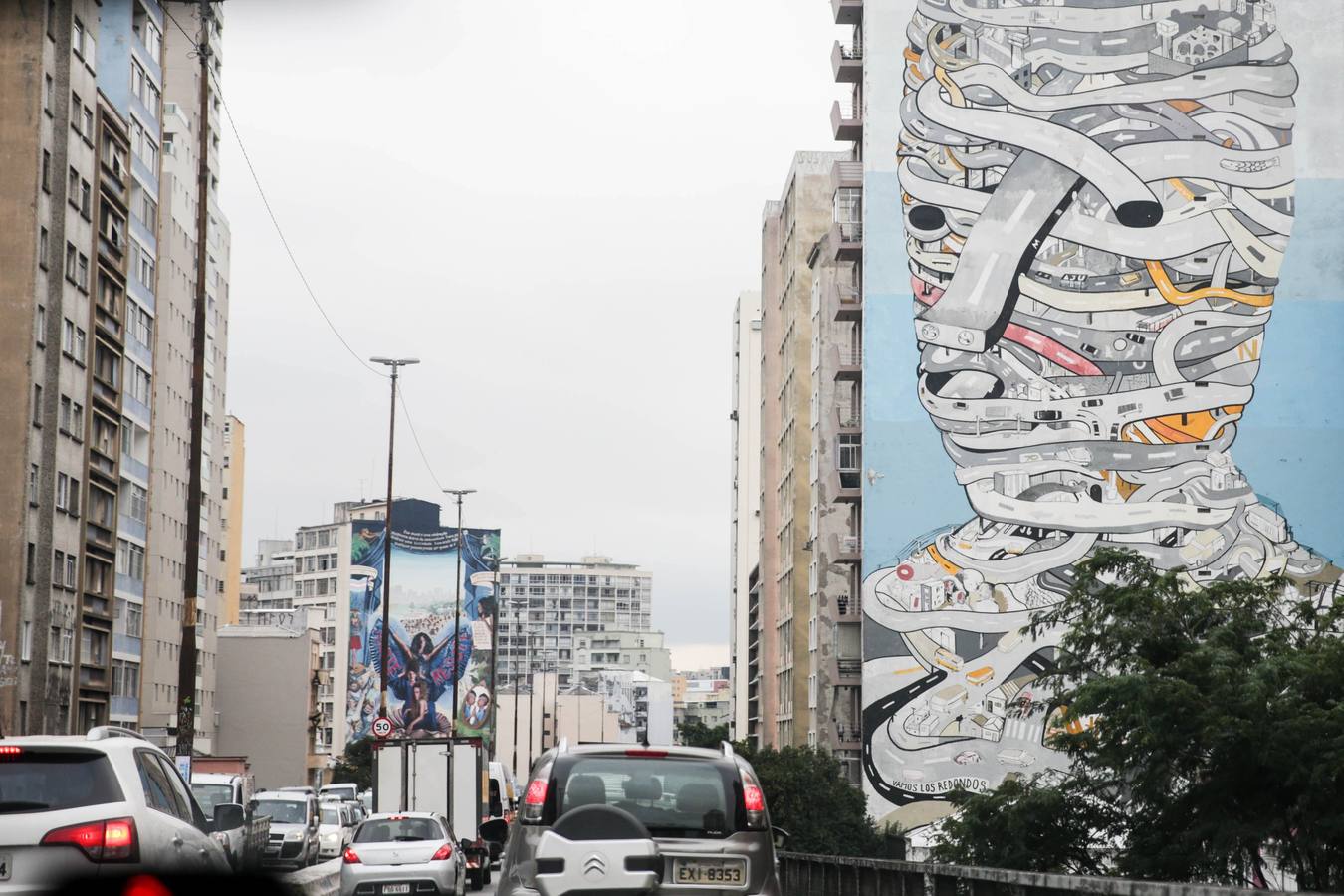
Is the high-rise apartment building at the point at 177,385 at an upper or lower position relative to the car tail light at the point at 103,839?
upper

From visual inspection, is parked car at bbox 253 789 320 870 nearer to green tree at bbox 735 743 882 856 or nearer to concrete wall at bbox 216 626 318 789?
green tree at bbox 735 743 882 856

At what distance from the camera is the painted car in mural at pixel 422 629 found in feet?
560

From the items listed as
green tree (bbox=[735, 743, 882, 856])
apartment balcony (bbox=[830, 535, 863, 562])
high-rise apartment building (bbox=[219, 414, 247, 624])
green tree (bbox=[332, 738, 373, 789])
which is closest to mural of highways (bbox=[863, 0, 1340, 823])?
green tree (bbox=[735, 743, 882, 856])

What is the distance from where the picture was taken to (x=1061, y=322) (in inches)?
2623

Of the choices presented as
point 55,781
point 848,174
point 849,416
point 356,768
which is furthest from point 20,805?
point 356,768

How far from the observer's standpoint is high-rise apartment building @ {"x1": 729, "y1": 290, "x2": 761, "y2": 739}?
460 feet

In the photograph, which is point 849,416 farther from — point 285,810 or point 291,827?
point 291,827

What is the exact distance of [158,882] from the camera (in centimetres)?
514

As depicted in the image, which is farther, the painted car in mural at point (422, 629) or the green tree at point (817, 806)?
the painted car in mural at point (422, 629)

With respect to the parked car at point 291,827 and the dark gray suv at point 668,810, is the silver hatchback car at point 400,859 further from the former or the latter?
the dark gray suv at point 668,810

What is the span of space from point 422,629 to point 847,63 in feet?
377

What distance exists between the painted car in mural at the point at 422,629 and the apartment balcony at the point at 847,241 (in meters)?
101

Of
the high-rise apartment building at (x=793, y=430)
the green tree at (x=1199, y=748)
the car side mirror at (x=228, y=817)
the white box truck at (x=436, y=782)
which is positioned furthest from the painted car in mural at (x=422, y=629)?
the car side mirror at (x=228, y=817)

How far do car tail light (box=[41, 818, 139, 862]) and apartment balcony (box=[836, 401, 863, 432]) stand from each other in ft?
211
